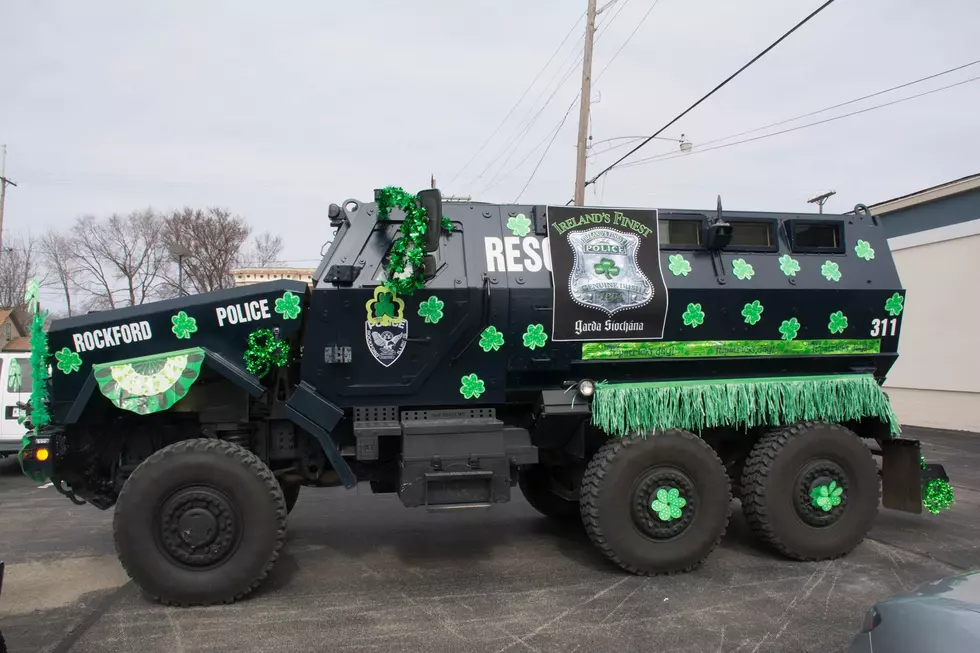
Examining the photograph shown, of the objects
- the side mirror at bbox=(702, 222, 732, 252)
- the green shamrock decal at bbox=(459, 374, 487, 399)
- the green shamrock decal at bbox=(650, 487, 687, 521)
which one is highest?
the side mirror at bbox=(702, 222, 732, 252)

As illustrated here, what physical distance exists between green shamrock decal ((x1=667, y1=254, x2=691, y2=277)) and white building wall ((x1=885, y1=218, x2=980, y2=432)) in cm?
933

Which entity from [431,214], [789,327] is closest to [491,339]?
[431,214]

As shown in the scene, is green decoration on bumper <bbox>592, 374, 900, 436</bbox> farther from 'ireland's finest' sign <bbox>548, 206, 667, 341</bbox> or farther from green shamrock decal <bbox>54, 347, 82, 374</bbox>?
green shamrock decal <bbox>54, 347, 82, 374</bbox>

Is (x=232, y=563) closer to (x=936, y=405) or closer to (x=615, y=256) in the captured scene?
(x=615, y=256)

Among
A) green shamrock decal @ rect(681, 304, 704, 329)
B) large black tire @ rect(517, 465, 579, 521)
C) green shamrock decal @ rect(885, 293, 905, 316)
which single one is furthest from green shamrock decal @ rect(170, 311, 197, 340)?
green shamrock decal @ rect(885, 293, 905, 316)

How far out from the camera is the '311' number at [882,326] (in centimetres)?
586

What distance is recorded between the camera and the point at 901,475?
593 centimetres

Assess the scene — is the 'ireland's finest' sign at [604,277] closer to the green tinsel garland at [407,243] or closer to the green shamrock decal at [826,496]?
the green tinsel garland at [407,243]

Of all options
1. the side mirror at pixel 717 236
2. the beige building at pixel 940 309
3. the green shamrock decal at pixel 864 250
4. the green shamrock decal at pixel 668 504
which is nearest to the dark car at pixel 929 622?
the green shamrock decal at pixel 668 504

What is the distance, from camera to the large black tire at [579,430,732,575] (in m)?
5.09

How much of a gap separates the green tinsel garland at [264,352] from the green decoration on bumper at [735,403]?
2.38 meters

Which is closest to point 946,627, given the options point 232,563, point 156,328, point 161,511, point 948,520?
point 232,563

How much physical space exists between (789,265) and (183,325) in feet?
15.8

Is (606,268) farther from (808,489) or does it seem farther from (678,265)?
(808,489)
